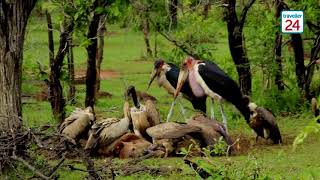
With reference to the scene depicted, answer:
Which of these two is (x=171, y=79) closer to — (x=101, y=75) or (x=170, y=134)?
(x=170, y=134)

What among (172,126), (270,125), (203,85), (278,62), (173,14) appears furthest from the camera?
(173,14)

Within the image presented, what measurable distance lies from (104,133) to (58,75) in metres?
2.48

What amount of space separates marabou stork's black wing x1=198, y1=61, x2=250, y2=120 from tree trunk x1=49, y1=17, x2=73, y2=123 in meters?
2.25

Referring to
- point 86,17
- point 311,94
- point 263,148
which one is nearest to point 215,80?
point 263,148

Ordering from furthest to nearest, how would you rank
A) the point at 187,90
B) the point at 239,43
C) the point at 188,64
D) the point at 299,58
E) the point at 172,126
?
the point at 299,58
the point at 239,43
the point at 187,90
the point at 188,64
the point at 172,126

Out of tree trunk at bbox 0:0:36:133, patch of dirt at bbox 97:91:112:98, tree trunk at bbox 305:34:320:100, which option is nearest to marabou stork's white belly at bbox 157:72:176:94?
tree trunk at bbox 305:34:320:100

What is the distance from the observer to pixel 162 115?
14.2 metres

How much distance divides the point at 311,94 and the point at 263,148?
4542mm

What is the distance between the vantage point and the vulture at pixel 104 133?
9797 mm

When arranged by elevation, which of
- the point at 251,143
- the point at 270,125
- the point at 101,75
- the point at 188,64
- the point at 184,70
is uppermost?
the point at 188,64

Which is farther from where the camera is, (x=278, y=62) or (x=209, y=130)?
(x=278, y=62)

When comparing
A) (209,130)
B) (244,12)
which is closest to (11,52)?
(209,130)

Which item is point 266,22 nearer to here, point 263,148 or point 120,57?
point 263,148

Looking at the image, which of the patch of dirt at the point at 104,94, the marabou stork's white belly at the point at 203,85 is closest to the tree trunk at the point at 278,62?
the marabou stork's white belly at the point at 203,85
